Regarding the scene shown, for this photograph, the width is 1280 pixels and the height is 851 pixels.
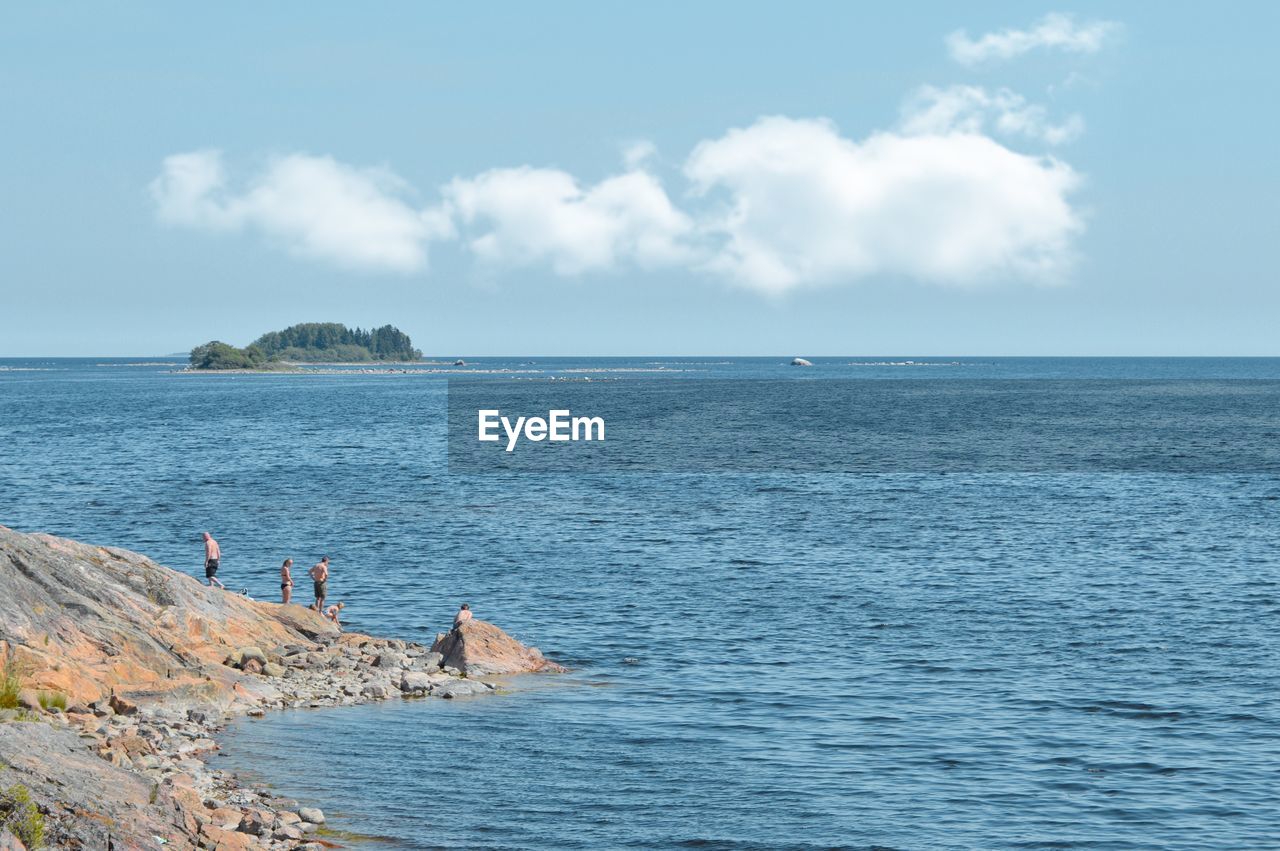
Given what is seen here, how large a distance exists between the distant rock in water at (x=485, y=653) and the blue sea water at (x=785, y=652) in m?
1.32

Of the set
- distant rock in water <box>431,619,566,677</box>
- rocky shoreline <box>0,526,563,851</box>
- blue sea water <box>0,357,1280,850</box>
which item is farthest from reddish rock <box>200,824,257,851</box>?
distant rock in water <box>431,619,566,677</box>

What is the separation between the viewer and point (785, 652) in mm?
42031

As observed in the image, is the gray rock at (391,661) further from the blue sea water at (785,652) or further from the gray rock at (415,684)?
the blue sea water at (785,652)

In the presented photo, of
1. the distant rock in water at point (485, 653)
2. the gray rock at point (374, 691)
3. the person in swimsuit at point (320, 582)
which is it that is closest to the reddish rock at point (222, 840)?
the gray rock at point (374, 691)

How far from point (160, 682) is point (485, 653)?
9.26 metres

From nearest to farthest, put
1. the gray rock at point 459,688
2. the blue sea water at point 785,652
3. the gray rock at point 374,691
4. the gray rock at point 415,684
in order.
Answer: the blue sea water at point 785,652, the gray rock at point 374,691, the gray rock at point 415,684, the gray rock at point 459,688

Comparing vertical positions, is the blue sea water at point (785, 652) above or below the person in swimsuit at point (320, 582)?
below

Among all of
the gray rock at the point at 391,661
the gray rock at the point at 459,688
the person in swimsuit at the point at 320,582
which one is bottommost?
the gray rock at the point at 459,688

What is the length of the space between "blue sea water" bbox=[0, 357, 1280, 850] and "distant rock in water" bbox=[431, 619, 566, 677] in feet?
4.34

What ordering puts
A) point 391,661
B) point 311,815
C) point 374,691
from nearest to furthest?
point 311,815
point 374,691
point 391,661

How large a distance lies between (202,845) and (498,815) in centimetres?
647

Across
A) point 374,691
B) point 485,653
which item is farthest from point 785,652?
point 374,691

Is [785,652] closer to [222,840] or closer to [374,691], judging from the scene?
[374,691]

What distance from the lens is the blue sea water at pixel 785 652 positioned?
1089 inches
